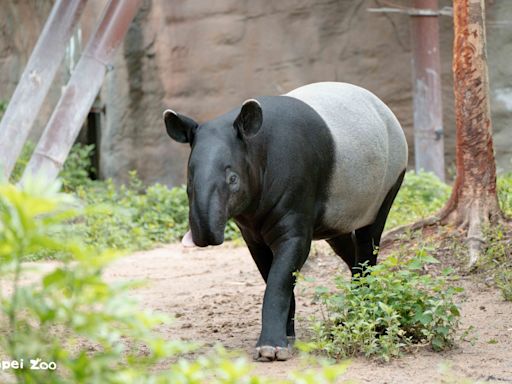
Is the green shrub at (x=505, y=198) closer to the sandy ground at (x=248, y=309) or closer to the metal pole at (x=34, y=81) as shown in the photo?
the sandy ground at (x=248, y=309)

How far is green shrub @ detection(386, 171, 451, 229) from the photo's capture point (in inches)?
367

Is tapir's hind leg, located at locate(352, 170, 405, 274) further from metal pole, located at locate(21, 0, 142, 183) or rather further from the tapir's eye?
metal pole, located at locate(21, 0, 142, 183)

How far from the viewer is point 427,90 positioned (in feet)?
37.0

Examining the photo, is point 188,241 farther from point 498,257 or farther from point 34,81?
point 34,81

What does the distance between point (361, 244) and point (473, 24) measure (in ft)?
7.69

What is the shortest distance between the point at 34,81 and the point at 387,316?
209 inches

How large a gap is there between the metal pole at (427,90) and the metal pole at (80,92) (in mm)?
3565

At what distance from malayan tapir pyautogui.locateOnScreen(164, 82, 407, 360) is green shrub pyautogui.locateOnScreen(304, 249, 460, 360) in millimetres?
295

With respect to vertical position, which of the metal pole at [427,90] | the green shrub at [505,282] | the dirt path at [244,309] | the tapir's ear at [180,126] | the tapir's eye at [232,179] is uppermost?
the metal pole at [427,90]

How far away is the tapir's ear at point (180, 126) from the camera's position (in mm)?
5234

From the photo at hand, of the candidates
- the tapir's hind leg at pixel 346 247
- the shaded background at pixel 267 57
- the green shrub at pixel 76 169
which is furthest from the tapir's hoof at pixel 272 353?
the shaded background at pixel 267 57

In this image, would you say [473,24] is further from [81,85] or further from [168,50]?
[168,50]

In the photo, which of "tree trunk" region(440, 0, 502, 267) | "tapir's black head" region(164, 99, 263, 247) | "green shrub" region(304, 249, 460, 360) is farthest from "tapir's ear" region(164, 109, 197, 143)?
"tree trunk" region(440, 0, 502, 267)

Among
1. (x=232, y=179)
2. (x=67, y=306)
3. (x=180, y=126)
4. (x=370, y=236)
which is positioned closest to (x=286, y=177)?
(x=232, y=179)
